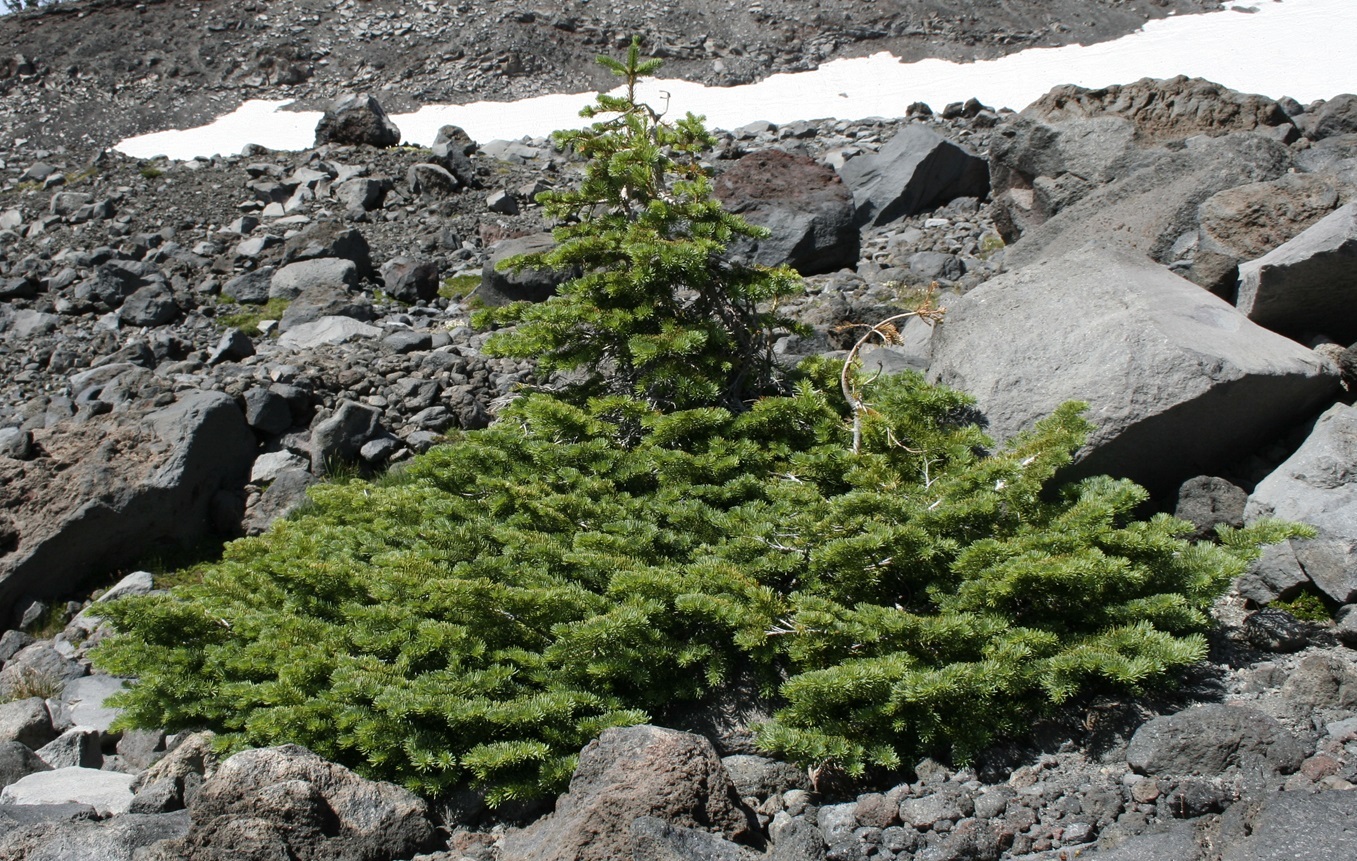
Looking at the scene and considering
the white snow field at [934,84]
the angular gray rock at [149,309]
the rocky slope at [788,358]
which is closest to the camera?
the rocky slope at [788,358]

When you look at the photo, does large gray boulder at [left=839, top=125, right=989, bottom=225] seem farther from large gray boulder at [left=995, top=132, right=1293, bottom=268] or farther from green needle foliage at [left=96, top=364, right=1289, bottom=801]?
green needle foliage at [left=96, top=364, right=1289, bottom=801]

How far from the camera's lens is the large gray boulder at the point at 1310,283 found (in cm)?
685

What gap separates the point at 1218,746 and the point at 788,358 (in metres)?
5.61

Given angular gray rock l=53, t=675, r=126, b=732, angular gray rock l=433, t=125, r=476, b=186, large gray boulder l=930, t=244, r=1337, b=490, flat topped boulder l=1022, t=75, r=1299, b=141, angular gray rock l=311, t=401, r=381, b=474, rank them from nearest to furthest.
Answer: large gray boulder l=930, t=244, r=1337, b=490
angular gray rock l=53, t=675, r=126, b=732
angular gray rock l=311, t=401, r=381, b=474
flat topped boulder l=1022, t=75, r=1299, b=141
angular gray rock l=433, t=125, r=476, b=186

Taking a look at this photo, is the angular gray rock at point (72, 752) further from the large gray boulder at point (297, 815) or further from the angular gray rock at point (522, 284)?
the angular gray rock at point (522, 284)

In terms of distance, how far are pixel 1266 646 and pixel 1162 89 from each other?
10192 mm

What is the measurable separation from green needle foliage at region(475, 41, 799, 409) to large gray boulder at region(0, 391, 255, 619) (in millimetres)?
3436

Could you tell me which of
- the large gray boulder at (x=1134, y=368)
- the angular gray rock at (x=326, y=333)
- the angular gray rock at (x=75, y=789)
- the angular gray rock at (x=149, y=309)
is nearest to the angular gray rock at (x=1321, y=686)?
the large gray boulder at (x=1134, y=368)

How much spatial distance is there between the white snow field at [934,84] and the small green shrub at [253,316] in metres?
16.8

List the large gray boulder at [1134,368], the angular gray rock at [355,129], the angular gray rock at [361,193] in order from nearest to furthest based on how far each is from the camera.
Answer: the large gray boulder at [1134,368]
the angular gray rock at [361,193]
the angular gray rock at [355,129]

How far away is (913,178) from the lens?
47.2 ft

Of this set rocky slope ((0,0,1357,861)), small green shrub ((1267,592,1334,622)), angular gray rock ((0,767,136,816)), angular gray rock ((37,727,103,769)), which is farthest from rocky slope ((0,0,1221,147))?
small green shrub ((1267,592,1334,622))

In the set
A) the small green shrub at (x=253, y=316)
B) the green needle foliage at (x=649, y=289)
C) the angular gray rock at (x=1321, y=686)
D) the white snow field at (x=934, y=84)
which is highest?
the green needle foliage at (x=649, y=289)

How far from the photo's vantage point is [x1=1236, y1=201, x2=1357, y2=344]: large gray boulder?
6.85 meters
